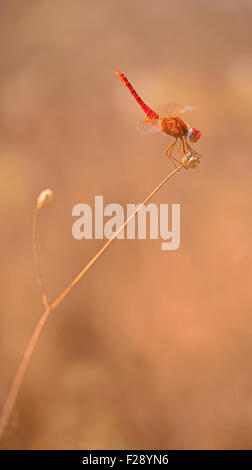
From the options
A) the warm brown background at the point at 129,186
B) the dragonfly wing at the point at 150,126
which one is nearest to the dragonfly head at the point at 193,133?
the dragonfly wing at the point at 150,126

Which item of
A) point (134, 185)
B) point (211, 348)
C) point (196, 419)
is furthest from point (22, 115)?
point (196, 419)

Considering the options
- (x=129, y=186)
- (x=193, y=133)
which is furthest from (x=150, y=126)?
(x=129, y=186)

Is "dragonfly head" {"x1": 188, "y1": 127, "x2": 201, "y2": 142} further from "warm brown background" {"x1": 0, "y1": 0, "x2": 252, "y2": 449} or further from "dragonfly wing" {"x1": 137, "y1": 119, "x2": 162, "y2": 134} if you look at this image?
"warm brown background" {"x1": 0, "y1": 0, "x2": 252, "y2": 449}

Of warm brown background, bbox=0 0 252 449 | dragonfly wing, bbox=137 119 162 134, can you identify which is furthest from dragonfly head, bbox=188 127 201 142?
warm brown background, bbox=0 0 252 449

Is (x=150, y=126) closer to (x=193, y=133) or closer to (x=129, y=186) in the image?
(x=193, y=133)

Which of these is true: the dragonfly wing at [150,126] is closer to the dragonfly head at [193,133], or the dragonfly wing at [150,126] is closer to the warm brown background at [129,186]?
the dragonfly head at [193,133]

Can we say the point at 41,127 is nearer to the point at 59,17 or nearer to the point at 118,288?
the point at 59,17

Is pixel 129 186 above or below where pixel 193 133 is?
above
